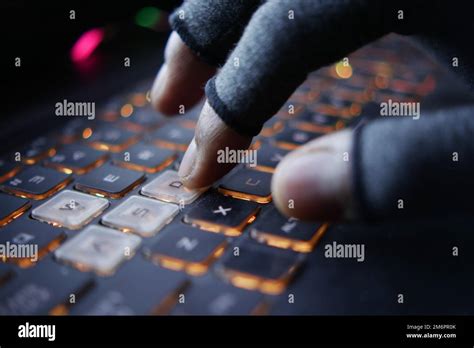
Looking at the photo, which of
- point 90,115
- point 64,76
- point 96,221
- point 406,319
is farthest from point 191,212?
point 64,76

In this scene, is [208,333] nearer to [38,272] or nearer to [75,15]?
[38,272]

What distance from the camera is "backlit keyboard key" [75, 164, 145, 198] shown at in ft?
1.62

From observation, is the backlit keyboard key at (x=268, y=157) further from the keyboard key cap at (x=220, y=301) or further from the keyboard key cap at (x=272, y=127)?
the keyboard key cap at (x=220, y=301)

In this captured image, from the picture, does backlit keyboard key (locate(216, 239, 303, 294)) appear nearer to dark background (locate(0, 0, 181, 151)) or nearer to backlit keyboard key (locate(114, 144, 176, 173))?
backlit keyboard key (locate(114, 144, 176, 173))

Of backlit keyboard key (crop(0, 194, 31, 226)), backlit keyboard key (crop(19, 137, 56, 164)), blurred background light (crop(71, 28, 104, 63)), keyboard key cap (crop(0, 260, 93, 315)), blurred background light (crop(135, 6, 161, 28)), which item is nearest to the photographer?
keyboard key cap (crop(0, 260, 93, 315))

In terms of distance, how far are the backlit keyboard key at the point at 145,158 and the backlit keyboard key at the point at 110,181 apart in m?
0.02

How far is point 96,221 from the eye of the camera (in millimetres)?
442

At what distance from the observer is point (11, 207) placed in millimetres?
462

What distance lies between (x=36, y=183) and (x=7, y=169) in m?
0.06

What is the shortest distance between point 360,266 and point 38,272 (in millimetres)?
249

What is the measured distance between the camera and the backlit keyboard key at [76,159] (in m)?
0.54

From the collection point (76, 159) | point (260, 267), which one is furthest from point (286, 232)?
point (76, 159)

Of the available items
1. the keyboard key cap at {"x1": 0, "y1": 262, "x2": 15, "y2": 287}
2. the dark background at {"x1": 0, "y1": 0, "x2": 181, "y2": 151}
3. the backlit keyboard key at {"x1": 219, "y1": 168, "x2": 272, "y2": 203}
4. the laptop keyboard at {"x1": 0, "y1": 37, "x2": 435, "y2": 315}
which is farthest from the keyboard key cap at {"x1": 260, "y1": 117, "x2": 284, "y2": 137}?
the keyboard key cap at {"x1": 0, "y1": 262, "x2": 15, "y2": 287}

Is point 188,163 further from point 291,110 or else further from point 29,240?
point 291,110
